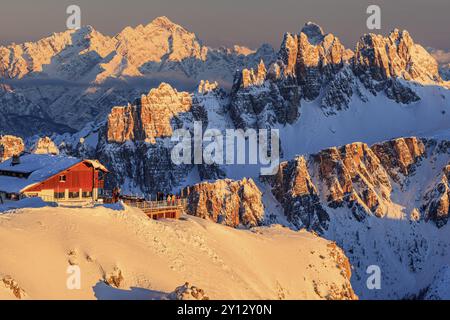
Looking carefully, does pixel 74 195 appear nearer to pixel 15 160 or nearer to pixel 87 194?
pixel 87 194

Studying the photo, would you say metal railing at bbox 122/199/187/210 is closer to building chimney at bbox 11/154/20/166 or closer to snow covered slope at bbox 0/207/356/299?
snow covered slope at bbox 0/207/356/299

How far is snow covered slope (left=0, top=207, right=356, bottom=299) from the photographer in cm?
6988

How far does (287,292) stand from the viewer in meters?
93.0

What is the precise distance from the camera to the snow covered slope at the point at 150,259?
6988cm

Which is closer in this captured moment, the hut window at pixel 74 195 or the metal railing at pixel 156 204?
the metal railing at pixel 156 204

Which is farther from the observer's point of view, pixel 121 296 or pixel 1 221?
pixel 1 221

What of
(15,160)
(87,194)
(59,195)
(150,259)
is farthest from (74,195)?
(150,259)

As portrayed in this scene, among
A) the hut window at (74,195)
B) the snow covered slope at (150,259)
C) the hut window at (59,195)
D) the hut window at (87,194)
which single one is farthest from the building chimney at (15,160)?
the snow covered slope at (150,259)

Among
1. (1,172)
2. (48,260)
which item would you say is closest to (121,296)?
(48,260)

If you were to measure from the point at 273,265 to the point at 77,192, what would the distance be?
28.5m

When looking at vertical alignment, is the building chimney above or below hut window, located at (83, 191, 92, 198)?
above

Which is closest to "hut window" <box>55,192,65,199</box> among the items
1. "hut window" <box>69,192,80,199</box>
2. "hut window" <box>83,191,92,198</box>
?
"hut window" <box>69,192,80,199</box>

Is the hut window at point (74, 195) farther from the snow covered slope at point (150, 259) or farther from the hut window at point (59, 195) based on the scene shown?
the snow covered slope at point (150, 259)
